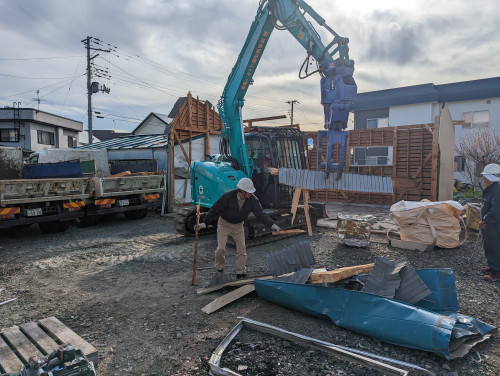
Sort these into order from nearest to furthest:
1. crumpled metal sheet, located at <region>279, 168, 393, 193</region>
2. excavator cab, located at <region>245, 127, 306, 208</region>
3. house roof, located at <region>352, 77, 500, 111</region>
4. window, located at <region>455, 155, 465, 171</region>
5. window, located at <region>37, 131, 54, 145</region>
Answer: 1. crumpled metal sheet, located at <region>279, 168, 393, 193</region>
2. excavator cab, located at <region>245, 127, 306, 208</region>
3. window, located at <region>455, 155, 465, 171</region>
4. house roof, located at <region>352, 77, 500, 111</region>
5. window, located at <region>37, 131, 54, 145</region>

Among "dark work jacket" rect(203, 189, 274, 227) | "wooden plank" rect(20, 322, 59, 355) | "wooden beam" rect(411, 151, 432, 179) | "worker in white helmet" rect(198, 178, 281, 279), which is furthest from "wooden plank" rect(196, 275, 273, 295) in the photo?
"wooden beam" rect(411, 151, 432, 179)

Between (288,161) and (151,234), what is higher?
(288,161)

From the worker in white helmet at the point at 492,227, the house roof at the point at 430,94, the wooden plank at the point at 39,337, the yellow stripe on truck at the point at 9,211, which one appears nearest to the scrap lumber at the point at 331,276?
the worker in white helmet at the point at 492,227

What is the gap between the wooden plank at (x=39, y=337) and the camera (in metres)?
3.29

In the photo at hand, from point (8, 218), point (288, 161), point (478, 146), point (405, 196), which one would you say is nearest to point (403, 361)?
point (288, 161)

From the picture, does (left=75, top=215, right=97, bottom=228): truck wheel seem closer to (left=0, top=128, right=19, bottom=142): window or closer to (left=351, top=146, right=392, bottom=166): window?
(left=351, top=146, right=392, bottom=166): window

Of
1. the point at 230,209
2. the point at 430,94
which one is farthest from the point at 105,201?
the point at 430,94

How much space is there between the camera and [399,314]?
11.3 feet

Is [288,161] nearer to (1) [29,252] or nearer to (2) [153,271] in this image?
(2) [153,271]

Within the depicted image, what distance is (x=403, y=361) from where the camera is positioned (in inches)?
127

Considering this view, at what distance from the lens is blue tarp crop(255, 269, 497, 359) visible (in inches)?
129

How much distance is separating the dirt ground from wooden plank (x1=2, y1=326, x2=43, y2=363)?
58 centimetres

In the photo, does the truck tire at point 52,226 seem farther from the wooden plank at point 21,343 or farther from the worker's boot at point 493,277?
the worker's boot at point 493,277

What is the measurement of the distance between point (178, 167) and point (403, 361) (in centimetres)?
1174
